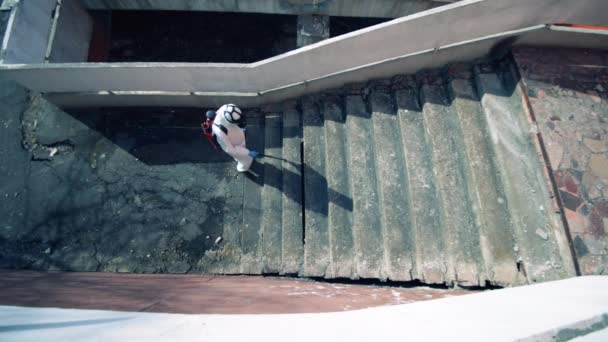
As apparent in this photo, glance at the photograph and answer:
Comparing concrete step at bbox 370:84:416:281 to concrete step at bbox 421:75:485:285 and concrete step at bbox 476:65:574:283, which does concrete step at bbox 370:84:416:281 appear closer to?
concrete step at bbox 421:75:485:285

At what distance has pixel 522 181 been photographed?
366 cm

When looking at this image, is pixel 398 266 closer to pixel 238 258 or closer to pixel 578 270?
pixel 578 270

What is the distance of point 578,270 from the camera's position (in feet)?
10.2

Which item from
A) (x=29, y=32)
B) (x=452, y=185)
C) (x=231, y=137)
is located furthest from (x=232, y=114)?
(x=29, y=32)

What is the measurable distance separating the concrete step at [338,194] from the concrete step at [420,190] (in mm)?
790

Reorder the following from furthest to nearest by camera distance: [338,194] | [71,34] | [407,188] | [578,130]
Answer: [71,34] < [338,194] < [407,188] < [578,130]

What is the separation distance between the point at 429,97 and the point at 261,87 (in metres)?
2.40

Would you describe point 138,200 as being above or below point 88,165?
below

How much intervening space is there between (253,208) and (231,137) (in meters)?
1.13

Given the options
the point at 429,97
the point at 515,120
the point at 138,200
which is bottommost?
the point at 138,200

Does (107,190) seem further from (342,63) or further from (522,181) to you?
(522,181)

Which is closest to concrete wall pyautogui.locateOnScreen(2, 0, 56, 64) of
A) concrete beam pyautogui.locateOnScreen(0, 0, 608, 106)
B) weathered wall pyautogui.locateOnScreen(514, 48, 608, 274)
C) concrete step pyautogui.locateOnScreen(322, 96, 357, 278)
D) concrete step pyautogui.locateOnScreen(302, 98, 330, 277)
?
concrete beam pyautogui.locateOnScreen(0, 0, 608, 106)

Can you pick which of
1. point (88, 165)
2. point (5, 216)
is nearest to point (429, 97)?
point (88, 165)

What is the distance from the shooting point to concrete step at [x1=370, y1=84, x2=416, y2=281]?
13.0ft
